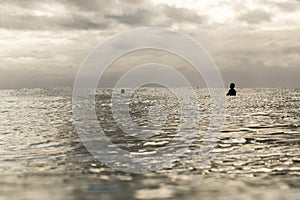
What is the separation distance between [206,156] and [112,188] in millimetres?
8339

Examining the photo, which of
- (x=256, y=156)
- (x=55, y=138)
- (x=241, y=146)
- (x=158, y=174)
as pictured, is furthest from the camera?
(x=55, y=138)

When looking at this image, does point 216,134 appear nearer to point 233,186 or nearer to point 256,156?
point 256,156

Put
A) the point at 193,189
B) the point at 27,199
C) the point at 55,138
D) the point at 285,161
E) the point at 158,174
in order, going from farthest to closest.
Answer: the point at 55,138 → the point at 285,161 → the point at 158,174 → the point at 193,189 → the point at 27,199

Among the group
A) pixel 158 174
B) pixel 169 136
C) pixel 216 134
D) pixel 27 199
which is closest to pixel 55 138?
pixel 169 136

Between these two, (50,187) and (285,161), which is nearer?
(50,187)

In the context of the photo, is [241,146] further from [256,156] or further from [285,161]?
[285,161]

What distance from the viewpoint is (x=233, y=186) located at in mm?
13992

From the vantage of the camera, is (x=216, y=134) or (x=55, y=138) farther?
(x=216, y=134)

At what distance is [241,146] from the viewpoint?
24672 millimetres

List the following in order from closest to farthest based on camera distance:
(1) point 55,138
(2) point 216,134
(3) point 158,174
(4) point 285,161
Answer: (3) point 158,174, (4) point 285,161, (1) point 55,138, (2) point 216,134

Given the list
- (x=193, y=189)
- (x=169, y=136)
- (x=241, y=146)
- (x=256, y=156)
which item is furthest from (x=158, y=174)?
(x=169, y=136)

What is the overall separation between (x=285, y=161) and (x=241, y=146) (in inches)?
218

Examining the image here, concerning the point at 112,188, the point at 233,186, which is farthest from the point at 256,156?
the point at 112,188

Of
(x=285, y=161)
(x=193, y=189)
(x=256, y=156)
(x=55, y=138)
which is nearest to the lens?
(x=193, y=189)
